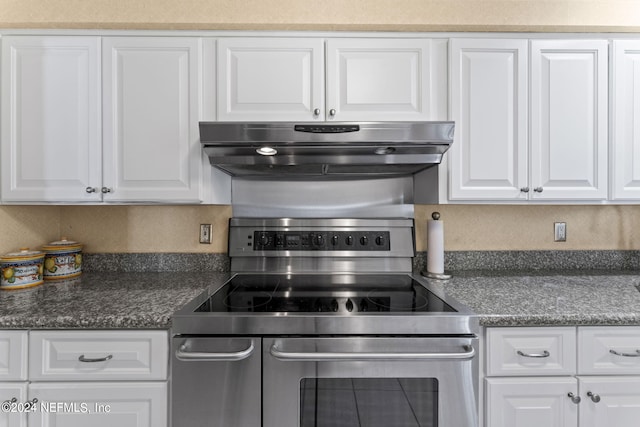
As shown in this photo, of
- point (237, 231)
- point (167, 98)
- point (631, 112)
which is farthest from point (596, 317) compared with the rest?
point (167, 98)

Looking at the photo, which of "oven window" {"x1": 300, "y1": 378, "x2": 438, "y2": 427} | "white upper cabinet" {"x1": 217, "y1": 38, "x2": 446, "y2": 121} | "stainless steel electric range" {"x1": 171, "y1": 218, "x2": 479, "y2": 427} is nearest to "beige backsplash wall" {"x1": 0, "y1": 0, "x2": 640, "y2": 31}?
"white upper cabinet" {"x1": 217, "y1": 38, "x2": 446, "y2": 121}

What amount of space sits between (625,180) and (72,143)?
2509 millimetres

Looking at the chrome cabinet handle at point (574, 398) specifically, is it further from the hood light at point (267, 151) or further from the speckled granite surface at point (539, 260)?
the hood light at point (267, 151)

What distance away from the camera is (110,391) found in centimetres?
108

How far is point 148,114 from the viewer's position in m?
1.41

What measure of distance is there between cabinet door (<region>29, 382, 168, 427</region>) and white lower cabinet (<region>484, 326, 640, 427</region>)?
1135mm

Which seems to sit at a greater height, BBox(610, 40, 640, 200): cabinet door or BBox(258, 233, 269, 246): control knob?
BBox(610, 40, 640, 200): cabinet door

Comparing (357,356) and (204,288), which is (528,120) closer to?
(357,356)

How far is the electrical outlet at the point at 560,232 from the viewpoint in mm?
1783

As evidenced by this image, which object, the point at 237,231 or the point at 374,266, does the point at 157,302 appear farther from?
the point at 374,266

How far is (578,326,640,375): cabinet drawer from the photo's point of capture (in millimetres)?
1100

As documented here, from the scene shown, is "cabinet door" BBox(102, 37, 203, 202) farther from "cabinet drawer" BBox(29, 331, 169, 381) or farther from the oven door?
the oven door

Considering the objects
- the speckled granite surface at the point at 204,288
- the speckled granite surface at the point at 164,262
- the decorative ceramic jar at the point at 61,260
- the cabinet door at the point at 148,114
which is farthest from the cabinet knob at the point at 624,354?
the decorative ceramic jar at the point at 61,260

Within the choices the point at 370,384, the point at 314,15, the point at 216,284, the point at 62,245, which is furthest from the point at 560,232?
the point at 62,245
